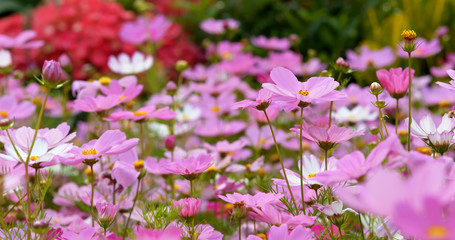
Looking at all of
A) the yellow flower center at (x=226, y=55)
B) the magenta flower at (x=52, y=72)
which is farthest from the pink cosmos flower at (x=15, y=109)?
the yellow flower center at (x=226, y=55)

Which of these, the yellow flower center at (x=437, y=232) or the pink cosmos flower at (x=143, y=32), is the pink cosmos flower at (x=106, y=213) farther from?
the pink cosmos flower at (x=143, y=32)

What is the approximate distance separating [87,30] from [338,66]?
140 cm

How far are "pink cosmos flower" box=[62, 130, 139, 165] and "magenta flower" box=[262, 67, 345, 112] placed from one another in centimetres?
17

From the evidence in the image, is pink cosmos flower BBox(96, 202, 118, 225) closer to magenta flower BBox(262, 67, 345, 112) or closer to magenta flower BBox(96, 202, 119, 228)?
magenta flower BBox(96, 202, 119, 228)

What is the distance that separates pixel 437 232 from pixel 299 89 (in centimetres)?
31

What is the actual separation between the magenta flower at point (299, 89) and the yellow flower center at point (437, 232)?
260 millimetres

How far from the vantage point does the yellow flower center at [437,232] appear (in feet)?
0.99

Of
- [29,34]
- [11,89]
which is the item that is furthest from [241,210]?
[11,89]

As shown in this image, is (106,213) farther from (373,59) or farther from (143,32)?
(143,32)

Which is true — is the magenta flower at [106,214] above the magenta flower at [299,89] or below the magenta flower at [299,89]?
below

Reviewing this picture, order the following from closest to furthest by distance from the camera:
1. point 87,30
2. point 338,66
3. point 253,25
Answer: point 338,66, point 87,30, point 253,25

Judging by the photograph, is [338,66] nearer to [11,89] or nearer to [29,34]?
[29,34]

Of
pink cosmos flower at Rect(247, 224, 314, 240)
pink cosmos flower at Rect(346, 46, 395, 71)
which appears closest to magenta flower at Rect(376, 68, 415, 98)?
pink cosmos flower at Rect(247, 224, 314, 240)

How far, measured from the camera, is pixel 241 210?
1.93ft
